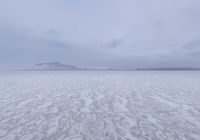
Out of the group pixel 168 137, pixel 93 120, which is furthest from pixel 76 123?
pixel 168 137

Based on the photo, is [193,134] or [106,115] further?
[106,115]

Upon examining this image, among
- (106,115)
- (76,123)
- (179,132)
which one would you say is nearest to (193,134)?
(179,132)

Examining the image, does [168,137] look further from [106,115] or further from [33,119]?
[33,119]

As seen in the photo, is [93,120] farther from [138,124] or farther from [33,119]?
[33,119]

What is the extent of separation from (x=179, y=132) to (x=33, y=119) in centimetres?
479

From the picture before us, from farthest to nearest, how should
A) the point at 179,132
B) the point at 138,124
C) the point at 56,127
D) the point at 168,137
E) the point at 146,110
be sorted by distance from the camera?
the point at 146,110
the point at 138,124
the point at 56,127
the point at 179,132
the point at 168,137

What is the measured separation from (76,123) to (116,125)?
4.41ft

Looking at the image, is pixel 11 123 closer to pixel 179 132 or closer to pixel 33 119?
pixel 33 119

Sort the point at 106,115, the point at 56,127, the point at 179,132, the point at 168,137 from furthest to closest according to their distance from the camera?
the point at 106,115
the point at 56,127
the point at 179,132
the point at 168,137

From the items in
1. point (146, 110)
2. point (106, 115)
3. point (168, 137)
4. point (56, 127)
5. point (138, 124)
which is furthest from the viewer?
point (146, 110)

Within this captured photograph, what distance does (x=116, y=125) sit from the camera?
155 inches

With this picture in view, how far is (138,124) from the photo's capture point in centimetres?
399

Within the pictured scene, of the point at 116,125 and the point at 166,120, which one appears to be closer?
the point at 116,125

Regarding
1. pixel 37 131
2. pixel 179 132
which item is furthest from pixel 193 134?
pixel 37 131
